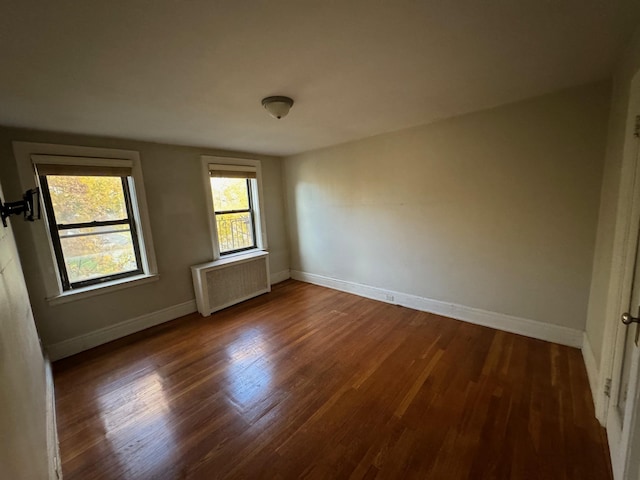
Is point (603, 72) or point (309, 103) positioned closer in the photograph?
point (603, 72)

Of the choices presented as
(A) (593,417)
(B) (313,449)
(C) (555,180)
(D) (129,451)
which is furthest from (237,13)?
(A) (593,417)

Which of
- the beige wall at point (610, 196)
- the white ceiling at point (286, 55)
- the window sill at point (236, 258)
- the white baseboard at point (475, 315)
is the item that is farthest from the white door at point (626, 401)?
the window sill at point (236, 258)

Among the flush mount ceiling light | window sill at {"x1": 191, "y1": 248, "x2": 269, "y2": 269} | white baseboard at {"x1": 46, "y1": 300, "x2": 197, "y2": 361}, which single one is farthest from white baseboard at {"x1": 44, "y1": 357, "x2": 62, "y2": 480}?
the flush mount ceiling light

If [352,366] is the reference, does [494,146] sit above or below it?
above

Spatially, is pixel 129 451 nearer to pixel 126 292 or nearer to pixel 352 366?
pixel 352 366

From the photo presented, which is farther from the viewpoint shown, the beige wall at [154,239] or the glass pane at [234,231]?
the glass pane at [234,231]

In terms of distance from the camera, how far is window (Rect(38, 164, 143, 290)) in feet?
8.44

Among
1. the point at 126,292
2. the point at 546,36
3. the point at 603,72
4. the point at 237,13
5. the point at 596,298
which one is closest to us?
the point at 237,13

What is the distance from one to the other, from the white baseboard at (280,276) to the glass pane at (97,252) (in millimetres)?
2031

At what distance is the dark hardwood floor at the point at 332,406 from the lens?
1.44 m

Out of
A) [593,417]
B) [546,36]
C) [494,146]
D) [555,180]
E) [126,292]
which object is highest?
[546,36]

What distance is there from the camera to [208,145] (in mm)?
3438

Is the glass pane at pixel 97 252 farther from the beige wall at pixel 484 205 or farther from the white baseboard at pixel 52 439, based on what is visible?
the beige wall at pixel 484 205

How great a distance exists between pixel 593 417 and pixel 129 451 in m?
2.89
